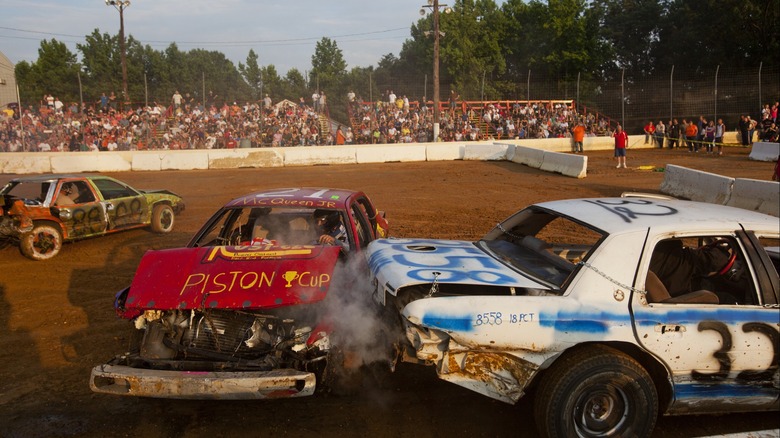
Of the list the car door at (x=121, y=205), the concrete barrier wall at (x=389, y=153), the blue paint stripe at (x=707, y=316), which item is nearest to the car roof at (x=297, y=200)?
the blue paint stripe at (x=707, y=316)

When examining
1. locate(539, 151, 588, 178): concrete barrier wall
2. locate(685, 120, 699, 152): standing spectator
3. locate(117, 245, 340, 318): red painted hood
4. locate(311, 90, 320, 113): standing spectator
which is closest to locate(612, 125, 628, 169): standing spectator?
locate(539, 151, 588, 178): concrete barrier wall

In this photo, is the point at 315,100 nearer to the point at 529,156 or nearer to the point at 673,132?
the point at 529,156

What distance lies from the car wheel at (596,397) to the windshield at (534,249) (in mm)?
485

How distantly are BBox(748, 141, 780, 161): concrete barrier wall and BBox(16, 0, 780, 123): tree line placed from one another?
1008 cm

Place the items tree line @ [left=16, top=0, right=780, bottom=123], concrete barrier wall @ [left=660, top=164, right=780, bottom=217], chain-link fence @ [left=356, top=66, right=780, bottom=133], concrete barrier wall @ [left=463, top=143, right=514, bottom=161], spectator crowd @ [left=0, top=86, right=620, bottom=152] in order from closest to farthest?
concrete barrier wall @ [left=660, top=164, right=780, bottom=217]
concrete barrier wall @ [left=463, top=143, right=514, bottom=161]
spectator crowd @ [left=0, top=86, right=620, bottom=152]
chain-link fence @ [left=356, top=66, right=780, bottom=133]
tree line @ [left=16, top=0, right=780, bottom=123]

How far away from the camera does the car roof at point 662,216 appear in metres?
3.69

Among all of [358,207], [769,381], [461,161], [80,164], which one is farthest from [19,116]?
[769,381]

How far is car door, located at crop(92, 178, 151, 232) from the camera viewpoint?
1006 cm

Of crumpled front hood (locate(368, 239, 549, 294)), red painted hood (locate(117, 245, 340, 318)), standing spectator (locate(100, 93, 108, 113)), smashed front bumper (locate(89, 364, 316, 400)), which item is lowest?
smashed front bumper (locate(89, 364, 316, 400))

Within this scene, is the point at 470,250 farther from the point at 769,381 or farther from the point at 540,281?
the point at 769,381

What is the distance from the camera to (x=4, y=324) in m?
6.13

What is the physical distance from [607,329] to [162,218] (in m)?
9.67

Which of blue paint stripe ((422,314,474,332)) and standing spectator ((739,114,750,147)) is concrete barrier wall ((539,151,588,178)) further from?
blue paint stripe ((422,314,474,332))

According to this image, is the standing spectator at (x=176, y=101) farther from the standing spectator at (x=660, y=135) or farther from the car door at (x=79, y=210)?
the standing spectator at (x=660, y=135)
